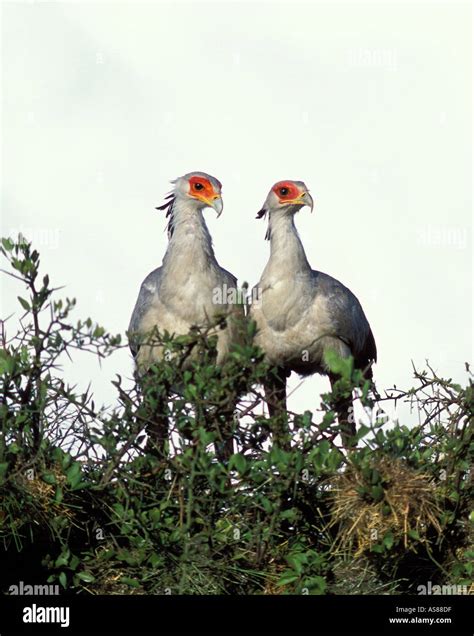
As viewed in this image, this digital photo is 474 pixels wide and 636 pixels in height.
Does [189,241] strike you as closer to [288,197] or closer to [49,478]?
[288,197]

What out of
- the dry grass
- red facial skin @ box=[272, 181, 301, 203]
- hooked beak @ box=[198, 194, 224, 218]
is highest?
red facial skin @ box=[272, 181, 301, 203]

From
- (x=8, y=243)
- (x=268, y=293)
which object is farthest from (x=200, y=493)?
(x=268, y=293)

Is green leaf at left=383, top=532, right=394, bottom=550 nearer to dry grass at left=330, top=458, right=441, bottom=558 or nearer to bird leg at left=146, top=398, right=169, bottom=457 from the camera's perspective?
dry grass at left=330, top=458, right=441, bottom=558

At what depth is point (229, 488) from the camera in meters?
7.63

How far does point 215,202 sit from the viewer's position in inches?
420

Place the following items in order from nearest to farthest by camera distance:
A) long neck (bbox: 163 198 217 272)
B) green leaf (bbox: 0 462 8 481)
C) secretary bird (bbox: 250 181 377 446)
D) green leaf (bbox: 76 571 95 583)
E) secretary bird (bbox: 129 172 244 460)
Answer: green leaf (bbox: 0 462 8 481)
green leaf (bbox: 76 571 95 583)
secretary bird (bbox: 129 172 244 460)
long neck (bbox: 163 198 217 272)
secretary bird (bbox: 250 181 377 446)

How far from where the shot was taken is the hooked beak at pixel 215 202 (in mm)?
10641

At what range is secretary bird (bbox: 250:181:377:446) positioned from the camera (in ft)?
36.6

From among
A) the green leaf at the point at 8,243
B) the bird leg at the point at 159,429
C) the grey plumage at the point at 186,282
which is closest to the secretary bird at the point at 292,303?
the grey plumage at the point at 186,282

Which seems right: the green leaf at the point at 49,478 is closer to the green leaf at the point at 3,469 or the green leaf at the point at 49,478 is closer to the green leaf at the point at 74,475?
the green leaf at the point at 74,475

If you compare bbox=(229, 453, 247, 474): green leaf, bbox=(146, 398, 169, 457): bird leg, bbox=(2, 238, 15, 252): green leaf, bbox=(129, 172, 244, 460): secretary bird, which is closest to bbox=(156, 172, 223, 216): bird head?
bbox=(129, 172, 244, 460): secretary bird

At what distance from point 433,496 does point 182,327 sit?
3288 mm
